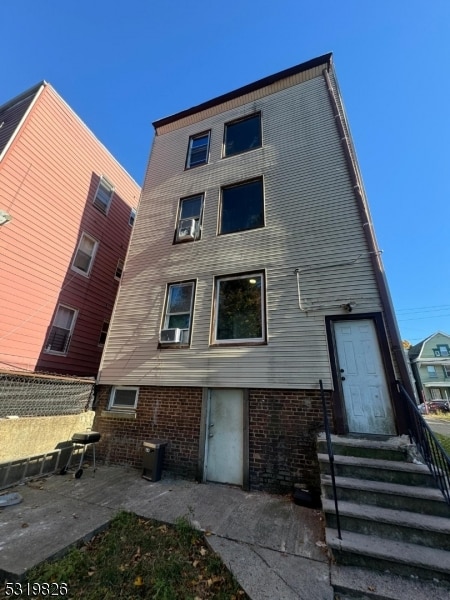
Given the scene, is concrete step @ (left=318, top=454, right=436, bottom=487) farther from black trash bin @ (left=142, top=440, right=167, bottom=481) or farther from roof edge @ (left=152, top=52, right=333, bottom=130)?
roof edge @ (left=152, top=52, right=333, bottom=130)

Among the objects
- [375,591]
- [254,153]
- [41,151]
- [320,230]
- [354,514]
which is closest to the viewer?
[375,591]

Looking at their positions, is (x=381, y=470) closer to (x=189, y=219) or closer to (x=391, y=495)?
(x=391, y=495)

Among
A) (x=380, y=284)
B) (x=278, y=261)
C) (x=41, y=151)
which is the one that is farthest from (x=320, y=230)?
(x=41, y=151)

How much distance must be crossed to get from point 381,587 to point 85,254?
12106 mm

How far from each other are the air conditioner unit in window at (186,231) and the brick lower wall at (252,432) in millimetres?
4533

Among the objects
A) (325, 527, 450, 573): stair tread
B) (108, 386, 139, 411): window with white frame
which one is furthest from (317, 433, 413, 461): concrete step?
(108, 386, 139, 411): window with white frame

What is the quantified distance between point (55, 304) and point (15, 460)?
5512 mm

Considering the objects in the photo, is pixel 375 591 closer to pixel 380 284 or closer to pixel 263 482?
pixel 263 482

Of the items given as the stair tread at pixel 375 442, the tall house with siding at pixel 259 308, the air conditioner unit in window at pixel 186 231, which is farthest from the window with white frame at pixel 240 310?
the stair tread at pixel 375 442

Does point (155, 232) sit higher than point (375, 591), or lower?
higher

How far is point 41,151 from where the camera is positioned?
956cm

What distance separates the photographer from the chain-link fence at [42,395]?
578cm

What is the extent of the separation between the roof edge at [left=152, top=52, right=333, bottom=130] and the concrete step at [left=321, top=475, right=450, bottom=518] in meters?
11.9

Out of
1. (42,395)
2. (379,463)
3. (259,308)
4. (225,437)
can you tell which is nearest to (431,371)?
(259,308)
